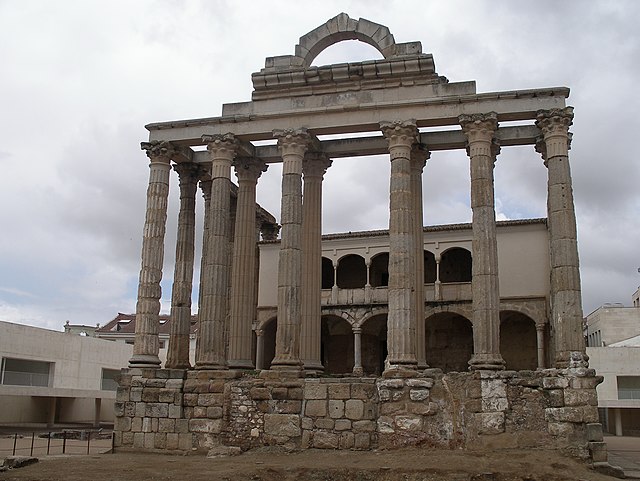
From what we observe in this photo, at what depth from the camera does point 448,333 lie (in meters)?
35.6

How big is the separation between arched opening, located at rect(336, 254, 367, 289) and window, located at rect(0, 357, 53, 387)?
59.2ft

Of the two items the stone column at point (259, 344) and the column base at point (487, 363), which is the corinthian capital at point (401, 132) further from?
the stone column at point (259, 344)

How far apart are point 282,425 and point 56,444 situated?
1112 centimetres

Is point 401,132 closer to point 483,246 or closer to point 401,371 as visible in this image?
point 483,246

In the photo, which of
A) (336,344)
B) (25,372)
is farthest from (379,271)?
(25,372)

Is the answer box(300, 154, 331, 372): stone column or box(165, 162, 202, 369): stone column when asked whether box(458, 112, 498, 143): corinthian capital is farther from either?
box(165, 162, 202, 369): stone column

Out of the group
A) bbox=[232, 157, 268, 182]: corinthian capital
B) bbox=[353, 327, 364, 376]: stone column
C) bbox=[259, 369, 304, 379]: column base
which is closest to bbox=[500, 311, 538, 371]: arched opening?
bbox=[353, 327, 364, 376]: stone column

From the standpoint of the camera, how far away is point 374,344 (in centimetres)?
3725

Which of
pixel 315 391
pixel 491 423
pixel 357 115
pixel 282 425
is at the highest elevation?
pixel 357 115

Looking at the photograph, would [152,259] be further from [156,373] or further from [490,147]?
[490,147]

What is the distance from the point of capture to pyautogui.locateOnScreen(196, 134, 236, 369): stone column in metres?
22.1

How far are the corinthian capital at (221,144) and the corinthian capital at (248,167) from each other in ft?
5.20

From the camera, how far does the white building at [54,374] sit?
38688mm

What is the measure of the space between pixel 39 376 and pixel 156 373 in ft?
73.5
